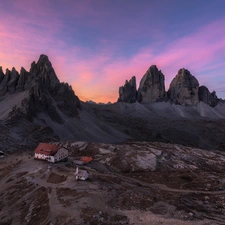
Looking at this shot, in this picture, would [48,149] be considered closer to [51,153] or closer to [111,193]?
[51,153]

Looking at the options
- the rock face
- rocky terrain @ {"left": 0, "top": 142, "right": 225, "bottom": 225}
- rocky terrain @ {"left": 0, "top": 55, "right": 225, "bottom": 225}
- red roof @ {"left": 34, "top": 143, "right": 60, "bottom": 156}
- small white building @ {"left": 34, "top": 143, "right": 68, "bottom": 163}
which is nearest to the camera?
rocky terrain @ {"left": 0, "top": 142, "right": 225, "bottom": 225}

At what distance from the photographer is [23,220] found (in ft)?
154

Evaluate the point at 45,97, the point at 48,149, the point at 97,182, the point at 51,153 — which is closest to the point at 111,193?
the point at 97,182

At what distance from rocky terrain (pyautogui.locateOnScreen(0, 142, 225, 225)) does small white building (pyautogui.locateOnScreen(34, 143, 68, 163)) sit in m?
2.72

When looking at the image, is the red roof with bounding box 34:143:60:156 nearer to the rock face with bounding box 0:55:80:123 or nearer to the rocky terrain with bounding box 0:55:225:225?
the rocky terrain with bounding box 0:55:225:225

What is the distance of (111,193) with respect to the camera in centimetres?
5531

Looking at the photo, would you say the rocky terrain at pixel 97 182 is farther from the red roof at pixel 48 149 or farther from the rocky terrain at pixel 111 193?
the red roof at pixel 48 149

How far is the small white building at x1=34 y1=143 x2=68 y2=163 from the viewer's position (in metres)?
82.5

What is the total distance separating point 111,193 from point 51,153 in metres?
35.1

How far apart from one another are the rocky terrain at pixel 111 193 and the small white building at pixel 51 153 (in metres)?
2.72

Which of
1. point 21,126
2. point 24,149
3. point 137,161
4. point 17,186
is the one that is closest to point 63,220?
point 17,186

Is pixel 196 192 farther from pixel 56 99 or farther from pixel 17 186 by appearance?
pixel 56 99

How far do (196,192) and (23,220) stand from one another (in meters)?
49.6

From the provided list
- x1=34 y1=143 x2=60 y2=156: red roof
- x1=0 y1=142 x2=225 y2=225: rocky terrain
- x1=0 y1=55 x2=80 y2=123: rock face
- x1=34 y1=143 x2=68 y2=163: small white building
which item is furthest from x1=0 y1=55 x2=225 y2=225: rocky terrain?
x1=34 y1=143 x2=60 y2=156: red roof
